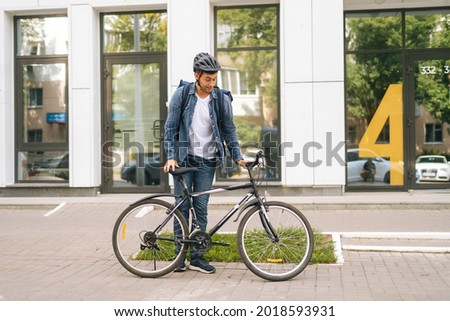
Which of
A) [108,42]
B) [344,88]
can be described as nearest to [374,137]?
[344,88]

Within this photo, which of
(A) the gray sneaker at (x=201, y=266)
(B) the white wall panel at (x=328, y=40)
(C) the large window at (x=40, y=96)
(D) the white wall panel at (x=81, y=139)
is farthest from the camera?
(C) the large window at (x=40, y=96)

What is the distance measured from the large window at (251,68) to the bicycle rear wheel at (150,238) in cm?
623

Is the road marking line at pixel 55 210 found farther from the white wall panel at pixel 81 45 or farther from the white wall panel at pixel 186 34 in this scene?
the white wall panel at pixel 186 34

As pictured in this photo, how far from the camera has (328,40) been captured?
1233cm

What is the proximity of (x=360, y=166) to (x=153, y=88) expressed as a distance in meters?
4.39

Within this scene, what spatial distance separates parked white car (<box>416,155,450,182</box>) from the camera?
13031 millimetres

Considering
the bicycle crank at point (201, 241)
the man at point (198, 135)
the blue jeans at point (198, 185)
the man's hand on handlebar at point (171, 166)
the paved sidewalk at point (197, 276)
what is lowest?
the paved sidewalk at point (197, 276)

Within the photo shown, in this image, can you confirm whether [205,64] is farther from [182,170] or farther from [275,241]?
[275,241]

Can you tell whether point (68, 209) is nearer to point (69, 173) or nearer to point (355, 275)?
point (69, 173)

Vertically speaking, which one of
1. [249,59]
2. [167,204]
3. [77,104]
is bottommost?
[167,204]

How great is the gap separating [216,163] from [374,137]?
6.70 metres

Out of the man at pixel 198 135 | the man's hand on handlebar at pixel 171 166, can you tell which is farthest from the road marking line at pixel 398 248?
the man's hand on handlebar at pixel 171 166

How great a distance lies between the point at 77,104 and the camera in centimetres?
1305

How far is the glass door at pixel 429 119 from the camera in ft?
42.7
